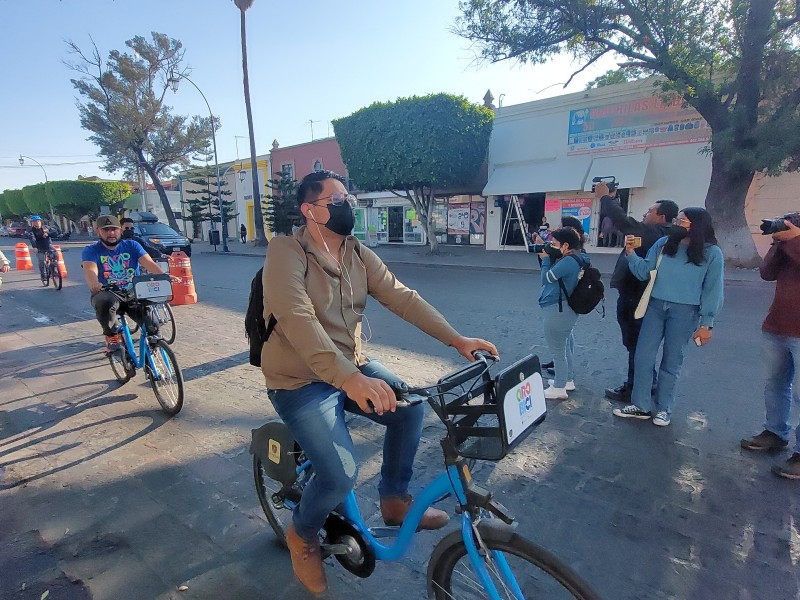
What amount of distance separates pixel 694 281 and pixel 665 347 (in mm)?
611

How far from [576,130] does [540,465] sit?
18253 mm

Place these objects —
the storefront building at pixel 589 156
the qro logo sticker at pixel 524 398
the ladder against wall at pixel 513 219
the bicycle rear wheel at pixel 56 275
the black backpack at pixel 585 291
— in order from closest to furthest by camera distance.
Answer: the qro logo sticker at pixel 524 398
the black backpack at pixel 585 291
the bicycle rear wheel at pixel 56 275
the storefront building at pixel 589 156
the ladder against wall at pixel 513 219

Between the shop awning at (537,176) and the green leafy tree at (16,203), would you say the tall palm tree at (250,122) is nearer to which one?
the shop awning at (537,176)

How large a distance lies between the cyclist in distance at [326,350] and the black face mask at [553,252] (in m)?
2.53

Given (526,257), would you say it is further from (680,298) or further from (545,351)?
(680,298)

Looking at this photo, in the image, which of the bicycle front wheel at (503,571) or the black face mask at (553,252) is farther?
the black face mask at (553,252)

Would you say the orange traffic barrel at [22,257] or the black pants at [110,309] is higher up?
the black pants at [110,309]

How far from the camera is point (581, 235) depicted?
4309 mm

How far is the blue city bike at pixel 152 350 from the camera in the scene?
4.17 metres

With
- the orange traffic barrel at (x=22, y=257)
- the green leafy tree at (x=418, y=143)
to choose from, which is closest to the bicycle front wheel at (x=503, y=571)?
the green leafy tree at (x=418, y=143)

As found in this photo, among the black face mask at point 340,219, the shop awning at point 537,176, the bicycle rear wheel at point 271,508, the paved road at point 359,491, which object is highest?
the shop awning at point 537,176

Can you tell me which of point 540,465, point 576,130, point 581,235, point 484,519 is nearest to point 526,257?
point 576,130

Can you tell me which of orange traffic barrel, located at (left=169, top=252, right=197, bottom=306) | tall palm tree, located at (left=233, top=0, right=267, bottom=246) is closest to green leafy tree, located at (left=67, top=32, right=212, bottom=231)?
tall palm tree, located at (left=233, top=0, right=267, bottom=246)

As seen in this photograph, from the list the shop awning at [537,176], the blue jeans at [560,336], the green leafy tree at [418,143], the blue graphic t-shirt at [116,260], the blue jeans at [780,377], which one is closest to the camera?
the blue jeans at [780,377]
